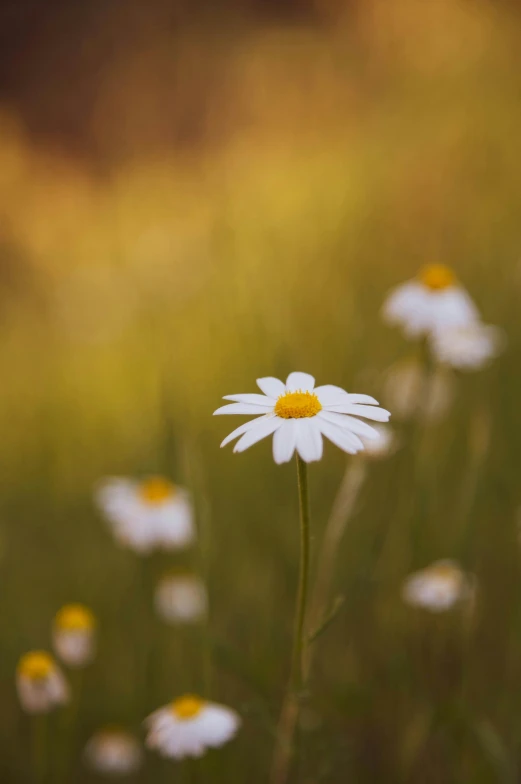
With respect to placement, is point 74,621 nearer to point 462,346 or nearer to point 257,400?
point 257,400

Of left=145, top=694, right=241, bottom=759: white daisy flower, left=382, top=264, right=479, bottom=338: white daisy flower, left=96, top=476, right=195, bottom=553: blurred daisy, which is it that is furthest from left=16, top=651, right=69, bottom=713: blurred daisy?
left=382, top=264, right=479, bottom=338: white daisy flower

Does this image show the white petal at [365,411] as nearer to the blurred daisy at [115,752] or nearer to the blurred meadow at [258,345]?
the blurred meadow at [258,345]

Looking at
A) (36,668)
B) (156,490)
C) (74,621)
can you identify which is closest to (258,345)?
(156,490)

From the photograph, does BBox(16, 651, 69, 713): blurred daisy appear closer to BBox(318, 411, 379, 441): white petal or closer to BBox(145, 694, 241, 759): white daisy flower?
BBox(145, 694, 241, 759): white daisy flower

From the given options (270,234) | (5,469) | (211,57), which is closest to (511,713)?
(270,234)

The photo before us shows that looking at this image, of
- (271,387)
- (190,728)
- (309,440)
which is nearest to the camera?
(309,440)

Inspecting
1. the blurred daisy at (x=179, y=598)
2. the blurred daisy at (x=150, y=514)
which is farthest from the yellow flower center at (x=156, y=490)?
the blurred daisy at (x=179, y=598)
